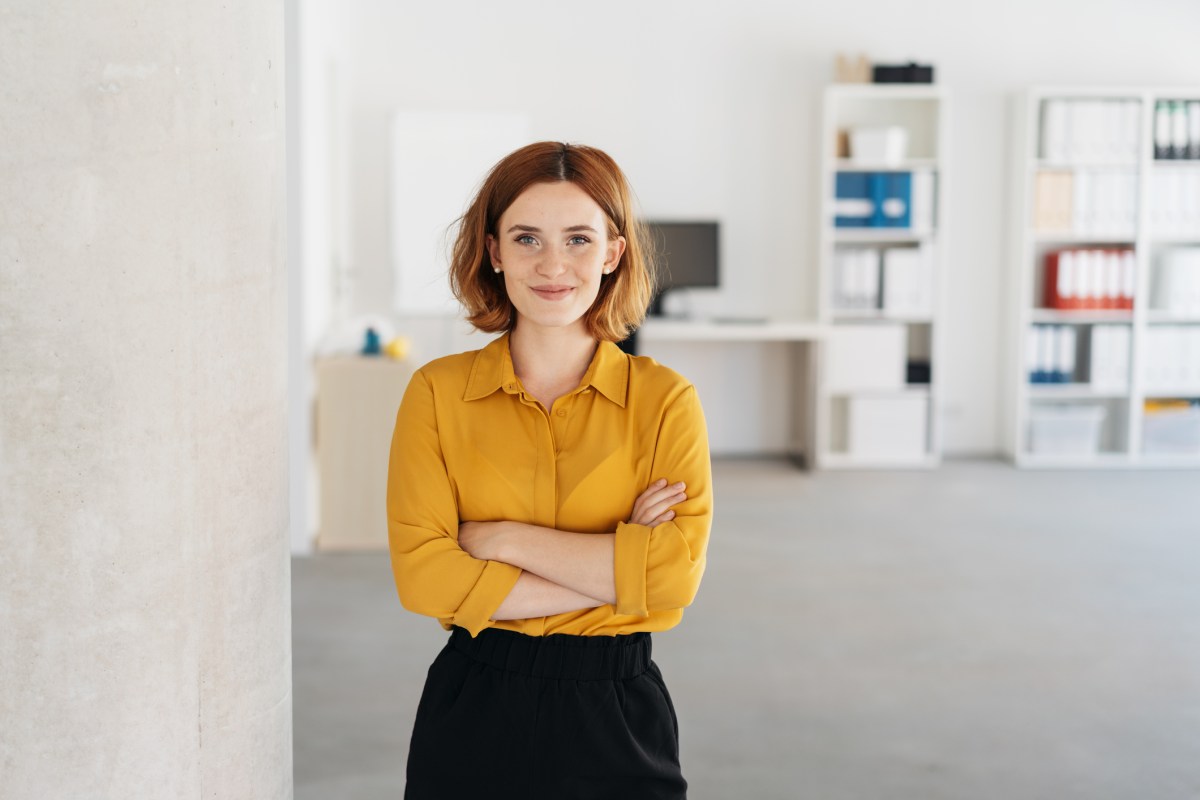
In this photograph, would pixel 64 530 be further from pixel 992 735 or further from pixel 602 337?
pixel 992 735

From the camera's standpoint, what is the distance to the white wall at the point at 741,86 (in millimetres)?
7148

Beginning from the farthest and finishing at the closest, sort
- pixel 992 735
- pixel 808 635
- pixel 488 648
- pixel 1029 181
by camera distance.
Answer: pixel 1029 181 → pixel 808 635 → pixel 992 735 → pixel 488 648

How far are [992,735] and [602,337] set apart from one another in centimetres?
211

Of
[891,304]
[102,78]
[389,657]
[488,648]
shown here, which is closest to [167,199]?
[102,78]

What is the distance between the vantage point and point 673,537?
164 cm

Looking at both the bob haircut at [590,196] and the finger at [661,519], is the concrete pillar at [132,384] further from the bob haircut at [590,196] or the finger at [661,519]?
the finger at [661,519]

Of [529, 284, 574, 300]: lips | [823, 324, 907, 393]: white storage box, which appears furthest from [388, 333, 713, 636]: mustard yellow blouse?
[823, 324, 907, 393]: white storage box

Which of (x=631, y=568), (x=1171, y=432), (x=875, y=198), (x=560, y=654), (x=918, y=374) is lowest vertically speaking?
(x=1171, y=432)

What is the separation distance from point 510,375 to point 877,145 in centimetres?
580

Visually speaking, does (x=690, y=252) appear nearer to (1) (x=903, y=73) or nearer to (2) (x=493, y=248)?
(1) (x=903, y=73)

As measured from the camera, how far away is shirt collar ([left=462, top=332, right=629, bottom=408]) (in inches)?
65.1

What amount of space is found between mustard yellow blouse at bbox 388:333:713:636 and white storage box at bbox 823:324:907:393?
558 centimetres

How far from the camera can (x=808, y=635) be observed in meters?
4.17

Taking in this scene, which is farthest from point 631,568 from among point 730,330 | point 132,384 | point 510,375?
point 730,330
